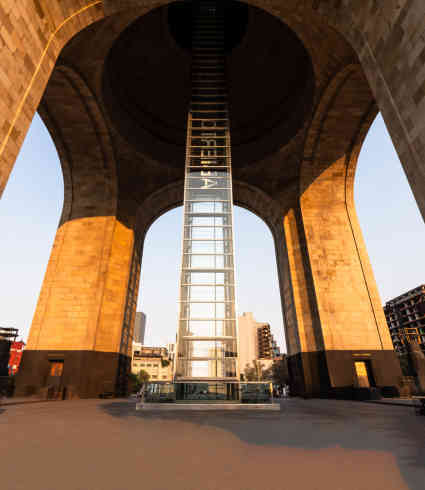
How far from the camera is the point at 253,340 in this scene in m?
128

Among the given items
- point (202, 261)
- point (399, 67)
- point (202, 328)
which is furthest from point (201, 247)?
point (399, 67)

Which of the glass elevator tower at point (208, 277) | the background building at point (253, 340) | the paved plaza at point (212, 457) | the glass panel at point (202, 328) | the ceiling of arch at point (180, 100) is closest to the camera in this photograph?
the paved plaza at point (212, 457)

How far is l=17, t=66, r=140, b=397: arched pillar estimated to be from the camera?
16469 millimetres

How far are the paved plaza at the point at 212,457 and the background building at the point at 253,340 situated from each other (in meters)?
124

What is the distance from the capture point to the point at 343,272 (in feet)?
61.7

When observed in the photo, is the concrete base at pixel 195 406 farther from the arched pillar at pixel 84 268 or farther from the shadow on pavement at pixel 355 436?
the arched pillar at pixel 84 268

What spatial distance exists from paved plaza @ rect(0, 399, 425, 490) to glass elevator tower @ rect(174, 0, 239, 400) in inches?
212

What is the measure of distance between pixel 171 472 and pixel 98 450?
61.1 inches

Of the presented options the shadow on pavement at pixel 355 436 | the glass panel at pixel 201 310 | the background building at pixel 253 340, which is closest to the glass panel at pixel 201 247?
the glass panel at pixel 201 310

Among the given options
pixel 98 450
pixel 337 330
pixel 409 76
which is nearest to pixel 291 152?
pixel 337 330

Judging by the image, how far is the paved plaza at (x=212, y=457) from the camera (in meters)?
2.90

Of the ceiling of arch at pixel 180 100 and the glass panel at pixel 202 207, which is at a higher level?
the ceiling of arch at pixel 180 100

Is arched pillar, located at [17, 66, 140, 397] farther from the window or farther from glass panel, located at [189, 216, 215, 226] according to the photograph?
glass panel, located at [189, 216, 215, 226]

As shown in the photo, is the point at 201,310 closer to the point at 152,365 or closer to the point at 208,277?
the point at 208,277
